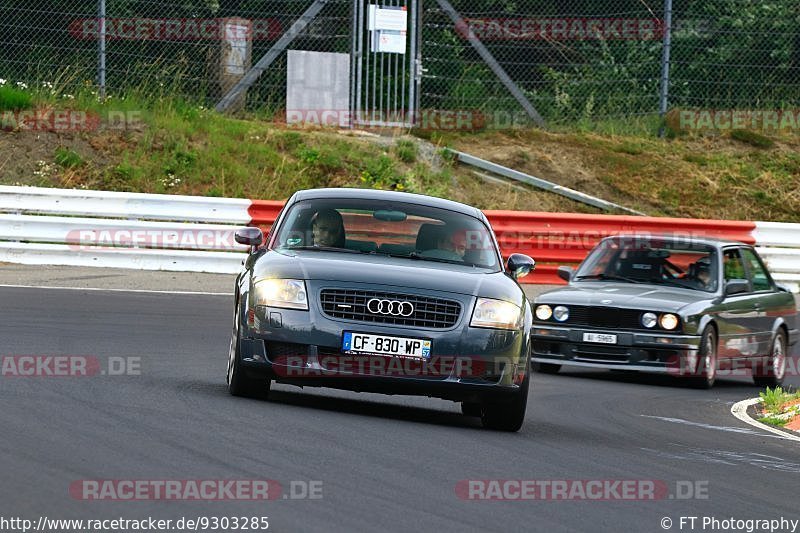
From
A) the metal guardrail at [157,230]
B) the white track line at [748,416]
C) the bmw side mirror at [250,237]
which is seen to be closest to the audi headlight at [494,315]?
the bmw side mirror at [250,237]

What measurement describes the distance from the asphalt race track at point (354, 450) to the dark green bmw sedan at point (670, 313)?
111 centimetres

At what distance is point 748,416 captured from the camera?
43.3ft

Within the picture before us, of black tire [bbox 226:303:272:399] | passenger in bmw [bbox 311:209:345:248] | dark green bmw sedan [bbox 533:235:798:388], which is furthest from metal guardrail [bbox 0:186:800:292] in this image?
black tire [bbox 226:303:272:399]

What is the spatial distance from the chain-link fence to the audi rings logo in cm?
1580

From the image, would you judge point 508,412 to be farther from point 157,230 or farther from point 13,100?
point 13,100

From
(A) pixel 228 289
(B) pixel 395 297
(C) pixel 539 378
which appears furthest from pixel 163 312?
(B) pixel 395 297

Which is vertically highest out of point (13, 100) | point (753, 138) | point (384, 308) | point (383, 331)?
point (13, 100)

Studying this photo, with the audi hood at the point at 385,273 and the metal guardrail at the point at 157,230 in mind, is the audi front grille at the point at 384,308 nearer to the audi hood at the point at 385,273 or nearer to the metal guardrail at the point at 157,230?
the audi hood at the point at 385,273

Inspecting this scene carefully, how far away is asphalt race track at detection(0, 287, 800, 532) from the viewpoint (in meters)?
6.82

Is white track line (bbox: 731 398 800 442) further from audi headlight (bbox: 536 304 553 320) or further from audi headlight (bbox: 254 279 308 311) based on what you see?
audi headlight (bbox: 254 279 308 311)

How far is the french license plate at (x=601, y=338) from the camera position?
49.9 feet

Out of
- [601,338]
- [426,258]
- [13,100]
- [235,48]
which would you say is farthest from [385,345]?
[235,48]

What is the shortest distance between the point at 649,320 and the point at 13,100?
45.4 feet

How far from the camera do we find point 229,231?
21.5 m
